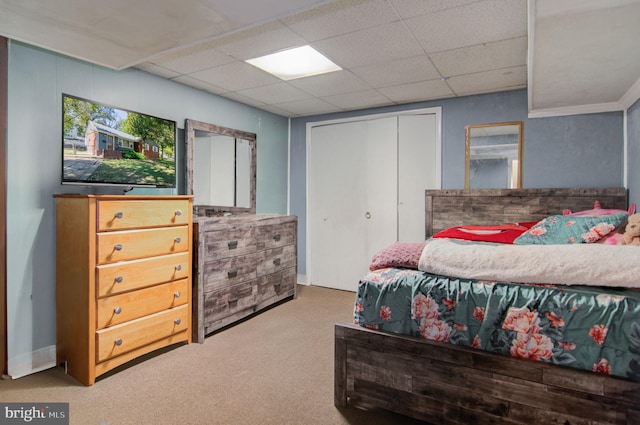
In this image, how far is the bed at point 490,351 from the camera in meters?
1.49

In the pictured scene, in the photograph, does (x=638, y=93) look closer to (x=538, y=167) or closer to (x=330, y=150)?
(x=538, y=167)

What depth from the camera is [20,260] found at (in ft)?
7.97

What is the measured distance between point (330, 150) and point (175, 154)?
209 cm

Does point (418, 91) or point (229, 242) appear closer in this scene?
point (229, 242)

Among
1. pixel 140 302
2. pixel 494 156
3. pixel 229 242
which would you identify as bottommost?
pixel 140 302

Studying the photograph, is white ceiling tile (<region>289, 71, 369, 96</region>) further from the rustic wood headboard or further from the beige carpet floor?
the beige carpet floor

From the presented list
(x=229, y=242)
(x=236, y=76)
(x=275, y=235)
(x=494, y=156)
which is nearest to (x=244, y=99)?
(x=236, y=76)

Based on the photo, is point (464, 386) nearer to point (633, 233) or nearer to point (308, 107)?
point (633, 233)

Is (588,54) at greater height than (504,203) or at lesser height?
greater

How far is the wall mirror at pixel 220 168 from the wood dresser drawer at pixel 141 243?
22.2 inches

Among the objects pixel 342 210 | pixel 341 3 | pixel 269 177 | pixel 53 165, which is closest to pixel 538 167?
pixel 342 210

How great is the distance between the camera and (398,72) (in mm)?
3189

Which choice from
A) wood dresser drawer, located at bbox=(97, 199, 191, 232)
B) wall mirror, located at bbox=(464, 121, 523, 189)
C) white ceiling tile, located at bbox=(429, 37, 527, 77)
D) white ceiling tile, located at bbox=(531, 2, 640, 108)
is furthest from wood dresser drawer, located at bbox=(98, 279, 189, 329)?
wall mirror, located at bbox=(464, 121, 523, 189)

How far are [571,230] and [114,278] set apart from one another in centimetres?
326
